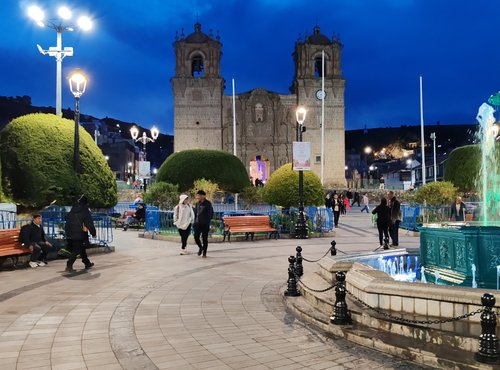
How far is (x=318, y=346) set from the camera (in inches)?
192

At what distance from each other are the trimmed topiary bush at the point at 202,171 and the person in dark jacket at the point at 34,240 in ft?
71.0

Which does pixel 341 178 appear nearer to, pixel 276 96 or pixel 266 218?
pixel 276 96

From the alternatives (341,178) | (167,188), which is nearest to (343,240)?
(167,188)

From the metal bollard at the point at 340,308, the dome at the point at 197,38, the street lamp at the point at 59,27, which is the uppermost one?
the dome at the point at 197,38

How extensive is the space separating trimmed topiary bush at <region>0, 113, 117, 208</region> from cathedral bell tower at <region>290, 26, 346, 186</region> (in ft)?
155

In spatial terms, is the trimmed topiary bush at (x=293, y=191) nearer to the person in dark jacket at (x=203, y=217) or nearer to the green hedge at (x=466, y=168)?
the person in dark jacket at (x=203, y=217)

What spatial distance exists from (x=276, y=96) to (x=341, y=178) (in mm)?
13179

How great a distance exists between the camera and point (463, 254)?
23.6 feet

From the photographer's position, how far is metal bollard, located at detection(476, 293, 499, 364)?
3977 mm

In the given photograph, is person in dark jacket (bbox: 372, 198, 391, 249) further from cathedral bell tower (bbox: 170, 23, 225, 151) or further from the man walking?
cathedral bell tower (bbox: 170, 23, 225, 151)

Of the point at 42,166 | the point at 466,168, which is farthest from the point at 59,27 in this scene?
the point at 466,168

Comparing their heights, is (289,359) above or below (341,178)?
below

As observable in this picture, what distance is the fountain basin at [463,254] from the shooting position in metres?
6.80

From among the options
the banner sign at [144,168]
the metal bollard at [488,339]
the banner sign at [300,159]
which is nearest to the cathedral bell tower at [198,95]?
the banner sign at [144,168]
